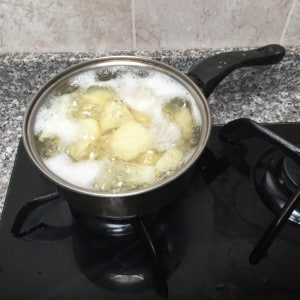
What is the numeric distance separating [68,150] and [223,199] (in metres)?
0.26

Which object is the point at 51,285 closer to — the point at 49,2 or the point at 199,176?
the point at 199,176

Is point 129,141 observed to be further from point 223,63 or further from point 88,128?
point 223,63

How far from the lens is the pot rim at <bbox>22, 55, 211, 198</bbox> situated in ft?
1.50

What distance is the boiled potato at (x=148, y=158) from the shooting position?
534mm

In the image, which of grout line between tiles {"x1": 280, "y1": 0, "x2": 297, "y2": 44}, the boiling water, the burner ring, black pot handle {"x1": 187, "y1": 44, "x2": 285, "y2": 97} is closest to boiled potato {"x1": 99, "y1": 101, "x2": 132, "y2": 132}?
the boiling water

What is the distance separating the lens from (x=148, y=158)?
1.76ft

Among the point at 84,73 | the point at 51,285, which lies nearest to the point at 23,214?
the point at 51,285

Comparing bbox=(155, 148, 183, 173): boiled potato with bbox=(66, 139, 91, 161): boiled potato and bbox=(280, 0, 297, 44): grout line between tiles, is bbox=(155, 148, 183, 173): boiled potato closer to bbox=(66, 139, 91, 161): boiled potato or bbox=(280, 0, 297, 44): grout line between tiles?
bbox=(66, 139, 91, 161): boiled potato

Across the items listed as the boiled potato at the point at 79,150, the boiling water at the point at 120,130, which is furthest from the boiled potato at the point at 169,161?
the boiled potato at the point at 79,150

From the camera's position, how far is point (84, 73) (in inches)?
24.2

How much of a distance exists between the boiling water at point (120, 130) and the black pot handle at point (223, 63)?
1.3 inches

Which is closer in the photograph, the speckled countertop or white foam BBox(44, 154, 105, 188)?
white foam BBox(44, 154, 105, 188)

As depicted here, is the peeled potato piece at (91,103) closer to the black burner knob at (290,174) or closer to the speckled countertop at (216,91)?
the speckled countertop at (216,91)

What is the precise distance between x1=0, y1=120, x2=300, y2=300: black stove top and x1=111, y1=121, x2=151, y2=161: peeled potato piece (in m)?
0.13
